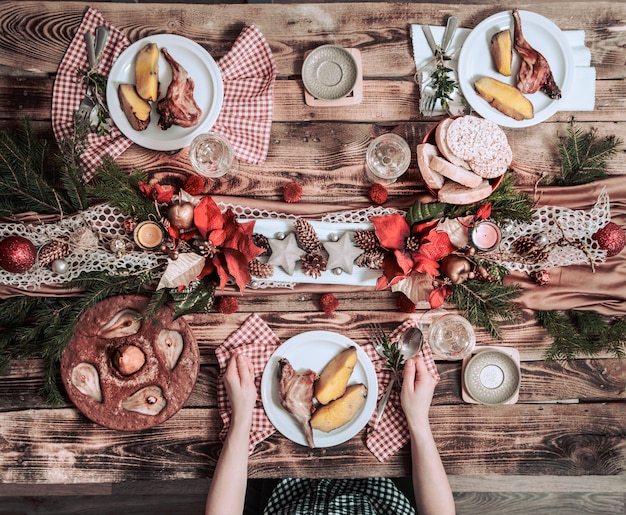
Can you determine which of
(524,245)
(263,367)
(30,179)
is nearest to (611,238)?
(524,245)

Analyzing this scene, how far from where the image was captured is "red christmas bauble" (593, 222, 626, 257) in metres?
1.56

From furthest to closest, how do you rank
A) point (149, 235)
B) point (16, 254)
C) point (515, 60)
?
point (515, 60) < point (149, 235) < point (16, 254)

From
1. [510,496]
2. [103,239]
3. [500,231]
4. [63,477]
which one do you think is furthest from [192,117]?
[510,496]

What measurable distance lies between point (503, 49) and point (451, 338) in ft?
3.24

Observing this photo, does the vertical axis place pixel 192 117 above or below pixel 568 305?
above

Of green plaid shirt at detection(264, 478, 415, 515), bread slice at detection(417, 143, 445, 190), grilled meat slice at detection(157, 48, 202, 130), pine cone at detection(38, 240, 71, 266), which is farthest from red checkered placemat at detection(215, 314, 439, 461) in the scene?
grilled meat slice at detection(157, 48, 202, 130)

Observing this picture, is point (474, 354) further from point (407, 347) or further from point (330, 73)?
point (330, 73)

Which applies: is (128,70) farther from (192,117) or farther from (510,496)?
(510,496)

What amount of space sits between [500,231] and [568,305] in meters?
0.41

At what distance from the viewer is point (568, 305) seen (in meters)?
1.68

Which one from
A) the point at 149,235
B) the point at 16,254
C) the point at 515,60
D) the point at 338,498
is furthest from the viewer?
the point at 338,498

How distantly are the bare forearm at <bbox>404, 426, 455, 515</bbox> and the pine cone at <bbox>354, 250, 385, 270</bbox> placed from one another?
58 centimetres

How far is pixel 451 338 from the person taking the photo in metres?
1.67

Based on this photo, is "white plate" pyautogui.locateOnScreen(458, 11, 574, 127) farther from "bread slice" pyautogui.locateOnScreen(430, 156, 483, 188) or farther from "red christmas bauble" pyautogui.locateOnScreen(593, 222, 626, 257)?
A: "red christmas bauble" pyautogui.locateOnScreen(593, 222, 626, 257)
